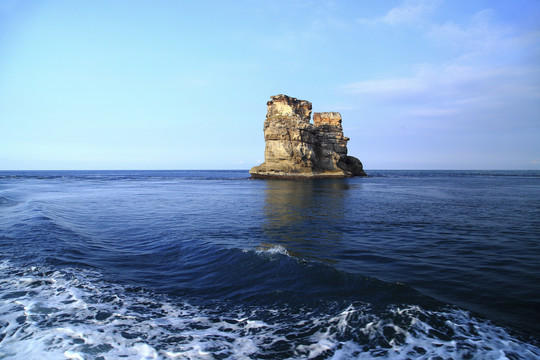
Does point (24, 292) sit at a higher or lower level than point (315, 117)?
lower

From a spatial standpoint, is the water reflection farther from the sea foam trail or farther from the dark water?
the sea foam trail

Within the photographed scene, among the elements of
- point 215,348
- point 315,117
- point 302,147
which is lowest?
point 215,348

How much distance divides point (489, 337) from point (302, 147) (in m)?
64.2

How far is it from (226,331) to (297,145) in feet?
209

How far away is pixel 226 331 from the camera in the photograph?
5359mm

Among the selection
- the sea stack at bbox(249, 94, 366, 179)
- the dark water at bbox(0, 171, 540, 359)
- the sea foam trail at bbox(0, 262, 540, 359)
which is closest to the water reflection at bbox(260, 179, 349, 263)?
the dark water at bbox(0, 171, 540, 359)

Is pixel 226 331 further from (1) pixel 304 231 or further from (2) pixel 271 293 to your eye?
(1) pixel 304 231

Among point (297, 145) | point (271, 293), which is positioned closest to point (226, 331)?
point (271, 293)

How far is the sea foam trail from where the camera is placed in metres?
4.62

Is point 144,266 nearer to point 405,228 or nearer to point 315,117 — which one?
point 405,228

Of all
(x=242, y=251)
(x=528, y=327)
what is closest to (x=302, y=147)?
(x=242, y=251)

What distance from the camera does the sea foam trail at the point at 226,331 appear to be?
4625 millimetres

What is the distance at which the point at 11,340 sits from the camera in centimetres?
A: 481

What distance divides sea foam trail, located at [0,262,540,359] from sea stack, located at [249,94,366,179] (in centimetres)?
6102
